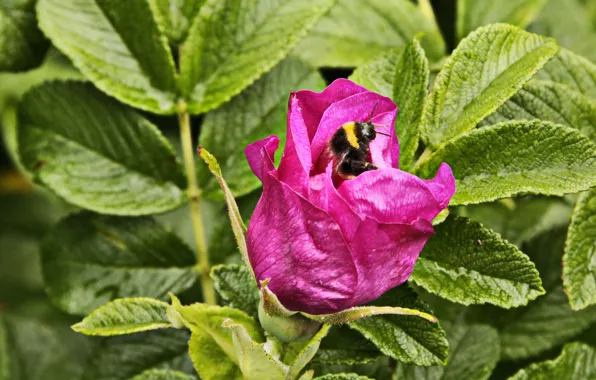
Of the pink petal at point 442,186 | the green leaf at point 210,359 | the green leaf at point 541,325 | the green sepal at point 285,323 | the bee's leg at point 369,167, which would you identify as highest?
the pink petal at point 442,186

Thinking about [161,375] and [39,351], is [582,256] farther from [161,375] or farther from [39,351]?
[39,351]

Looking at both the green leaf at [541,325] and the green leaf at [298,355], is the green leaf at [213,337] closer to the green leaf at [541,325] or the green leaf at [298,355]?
the green leaf at [298,355]

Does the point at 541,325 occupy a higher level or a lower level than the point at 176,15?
lower

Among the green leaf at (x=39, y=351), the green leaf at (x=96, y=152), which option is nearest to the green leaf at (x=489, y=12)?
the green leaf at (x=96, y=152)

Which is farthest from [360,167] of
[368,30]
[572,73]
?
[368,30]

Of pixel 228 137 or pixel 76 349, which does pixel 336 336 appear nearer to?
pixel 228 137

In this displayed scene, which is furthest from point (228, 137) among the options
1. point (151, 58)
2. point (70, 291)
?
point (70, 291)

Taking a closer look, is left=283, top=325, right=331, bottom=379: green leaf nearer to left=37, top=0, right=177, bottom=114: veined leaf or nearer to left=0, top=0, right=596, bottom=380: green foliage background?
left=0, top=0, right=596, bottom=380: green foliage background
